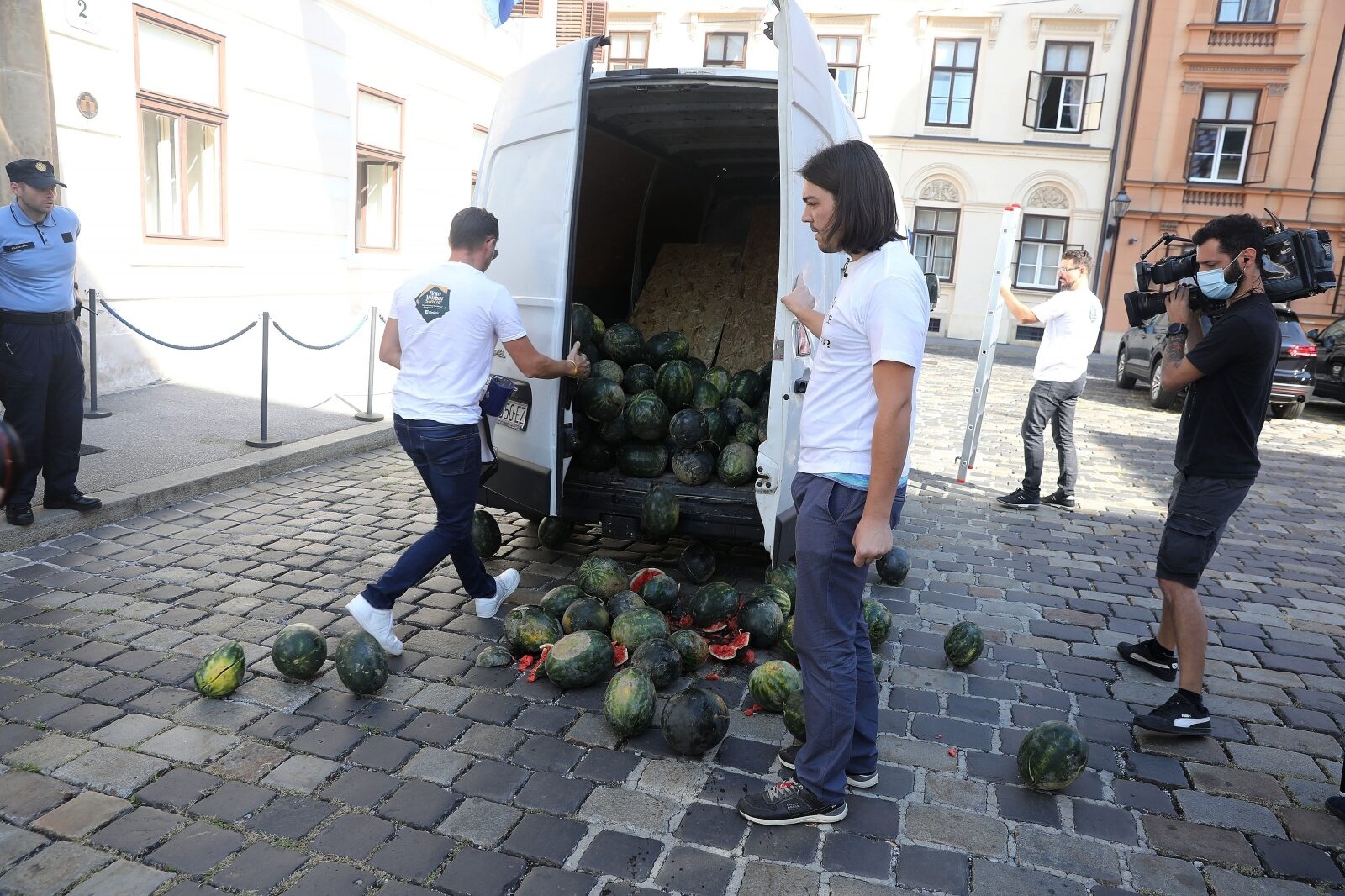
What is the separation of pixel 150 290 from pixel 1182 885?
11.6 metres

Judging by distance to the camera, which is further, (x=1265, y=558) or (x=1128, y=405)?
(x=1128, y=405)

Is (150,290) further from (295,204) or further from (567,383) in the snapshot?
(567,383)

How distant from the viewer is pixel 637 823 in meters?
3.46

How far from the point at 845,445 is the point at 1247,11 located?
32914 mm

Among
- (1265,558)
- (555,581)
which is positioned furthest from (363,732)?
(1265,558)

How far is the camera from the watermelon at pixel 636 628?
4773mm

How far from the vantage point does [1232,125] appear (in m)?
28.2

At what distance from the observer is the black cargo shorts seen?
441cm

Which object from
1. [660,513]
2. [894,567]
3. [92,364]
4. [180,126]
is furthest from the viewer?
[180,126]

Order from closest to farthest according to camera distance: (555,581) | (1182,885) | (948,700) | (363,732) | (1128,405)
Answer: (1182,885), (363,732), (948,700), (555,581), (1128,405)

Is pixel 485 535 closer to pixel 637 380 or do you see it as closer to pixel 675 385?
pixel 637 380

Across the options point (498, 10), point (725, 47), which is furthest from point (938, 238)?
point (498, 10)

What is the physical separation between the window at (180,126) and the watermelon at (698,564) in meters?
8.66

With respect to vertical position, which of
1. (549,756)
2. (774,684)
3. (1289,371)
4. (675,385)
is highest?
(1289,371)
